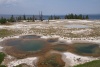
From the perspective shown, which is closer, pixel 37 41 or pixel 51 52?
pixel 51 52

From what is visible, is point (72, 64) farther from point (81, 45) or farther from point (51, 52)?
point (81, 45)

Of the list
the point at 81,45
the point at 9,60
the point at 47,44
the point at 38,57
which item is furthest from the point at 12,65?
the point at 81,45

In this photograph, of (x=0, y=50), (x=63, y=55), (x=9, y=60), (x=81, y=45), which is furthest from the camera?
(x=81, y=45)

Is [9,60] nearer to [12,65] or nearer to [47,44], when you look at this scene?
[12,65]

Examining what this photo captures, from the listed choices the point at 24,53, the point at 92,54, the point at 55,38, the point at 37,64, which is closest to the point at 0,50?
the point at 24,53

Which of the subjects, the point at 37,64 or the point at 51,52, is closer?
the point at 37,64

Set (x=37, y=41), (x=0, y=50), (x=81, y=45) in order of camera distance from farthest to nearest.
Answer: (x=37, y=41)
(x=81, y=45)
(x=0, y=50)

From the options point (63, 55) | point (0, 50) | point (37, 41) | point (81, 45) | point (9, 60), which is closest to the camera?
point (9, 60)

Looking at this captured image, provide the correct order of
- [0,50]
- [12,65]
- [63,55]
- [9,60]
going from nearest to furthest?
[12,65], [9,60], [63,55], [0,50]

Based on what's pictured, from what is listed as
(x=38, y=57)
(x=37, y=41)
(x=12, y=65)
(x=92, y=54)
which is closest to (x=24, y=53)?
(x=38, y=57)
